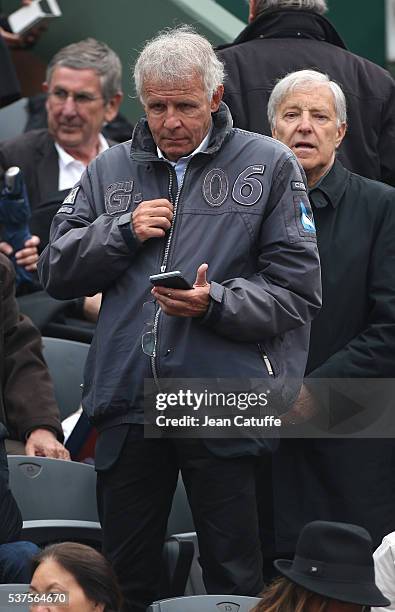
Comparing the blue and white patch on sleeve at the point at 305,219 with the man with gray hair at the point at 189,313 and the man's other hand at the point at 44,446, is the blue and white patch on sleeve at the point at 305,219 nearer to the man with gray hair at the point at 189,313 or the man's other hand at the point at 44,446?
the man with gray hair at the point at 189,313

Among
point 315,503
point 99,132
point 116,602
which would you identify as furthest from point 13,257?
point 116,602

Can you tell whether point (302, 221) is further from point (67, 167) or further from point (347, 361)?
point (67, 167)

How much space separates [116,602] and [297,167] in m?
1.40

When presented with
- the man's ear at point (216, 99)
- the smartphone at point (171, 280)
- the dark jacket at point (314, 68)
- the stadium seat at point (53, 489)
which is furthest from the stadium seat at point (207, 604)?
the dark jacket at point (314, 68)

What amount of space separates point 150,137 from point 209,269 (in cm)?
48

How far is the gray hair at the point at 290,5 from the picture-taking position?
5773mm

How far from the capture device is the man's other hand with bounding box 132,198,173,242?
446cm

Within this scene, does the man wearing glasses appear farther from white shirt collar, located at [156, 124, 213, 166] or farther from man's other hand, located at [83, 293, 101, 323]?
white shirt collar, located at [156, 124, 213, 166]

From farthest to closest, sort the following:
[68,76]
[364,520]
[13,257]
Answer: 1. [68,76]
2. [13,257]
3. [364,520]

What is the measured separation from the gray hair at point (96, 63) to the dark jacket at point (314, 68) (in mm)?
1691

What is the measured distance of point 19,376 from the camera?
18.4ft

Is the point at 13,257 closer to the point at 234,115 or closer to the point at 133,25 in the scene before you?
the point at 234,115

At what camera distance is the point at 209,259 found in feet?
14.8

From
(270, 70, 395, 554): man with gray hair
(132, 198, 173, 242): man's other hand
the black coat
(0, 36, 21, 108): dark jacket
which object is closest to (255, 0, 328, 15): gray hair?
(270, 70, 395, 554): man with gray hair
